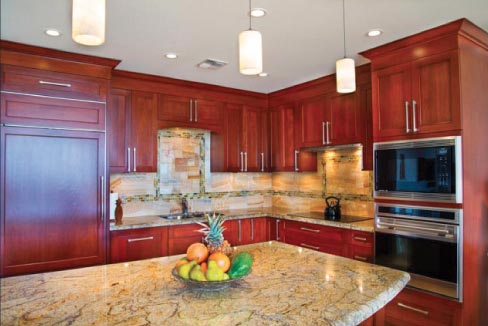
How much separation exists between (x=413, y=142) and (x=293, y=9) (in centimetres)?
136

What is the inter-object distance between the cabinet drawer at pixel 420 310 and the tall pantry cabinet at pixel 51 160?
2514 mm

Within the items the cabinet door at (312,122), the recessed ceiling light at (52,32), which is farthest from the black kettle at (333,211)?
the recessed ceiling light at (52,32)

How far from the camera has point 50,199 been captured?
2.87m

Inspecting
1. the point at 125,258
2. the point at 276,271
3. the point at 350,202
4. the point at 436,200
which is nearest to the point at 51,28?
the point at 125,258

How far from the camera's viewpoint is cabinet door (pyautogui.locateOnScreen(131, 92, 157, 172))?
3.68 metres

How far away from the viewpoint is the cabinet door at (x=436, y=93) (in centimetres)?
246

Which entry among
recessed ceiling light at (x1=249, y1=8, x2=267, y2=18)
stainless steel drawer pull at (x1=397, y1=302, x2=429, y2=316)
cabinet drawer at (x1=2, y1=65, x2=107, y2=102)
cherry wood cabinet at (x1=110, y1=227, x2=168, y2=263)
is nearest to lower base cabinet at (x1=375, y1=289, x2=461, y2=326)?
stainless steel drawer pull at (x1=397, y1=302, x2=429, y2=316)

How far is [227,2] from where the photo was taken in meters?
2.12

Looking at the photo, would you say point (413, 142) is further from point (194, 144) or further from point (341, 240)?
point (194, 144)

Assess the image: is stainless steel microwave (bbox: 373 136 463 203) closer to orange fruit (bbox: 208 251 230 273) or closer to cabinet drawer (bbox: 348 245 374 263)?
cabinet drawer (bbox: 348 245 374 263)

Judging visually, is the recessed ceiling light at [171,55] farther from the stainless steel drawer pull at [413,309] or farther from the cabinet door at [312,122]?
the stainless steel drawer pull at [413,309]

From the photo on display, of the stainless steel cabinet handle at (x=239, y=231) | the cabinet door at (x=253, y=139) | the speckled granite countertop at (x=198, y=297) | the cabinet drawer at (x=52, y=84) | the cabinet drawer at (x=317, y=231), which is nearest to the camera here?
the speckled granite countertop at (x=198, y=297)

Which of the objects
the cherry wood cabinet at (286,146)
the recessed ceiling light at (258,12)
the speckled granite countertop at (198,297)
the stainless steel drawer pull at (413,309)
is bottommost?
the stainless steel drawer pull at (413,309)

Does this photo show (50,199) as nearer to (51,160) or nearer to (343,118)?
(51,160)
